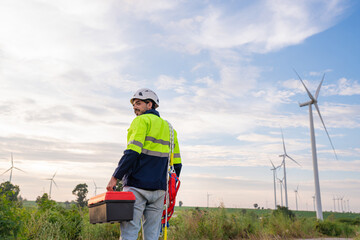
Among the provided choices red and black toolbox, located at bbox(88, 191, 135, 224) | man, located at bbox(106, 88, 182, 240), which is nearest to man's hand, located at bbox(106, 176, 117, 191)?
man, located at bbox(106, 88, 182, 240)

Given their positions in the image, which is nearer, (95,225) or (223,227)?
(95,225)

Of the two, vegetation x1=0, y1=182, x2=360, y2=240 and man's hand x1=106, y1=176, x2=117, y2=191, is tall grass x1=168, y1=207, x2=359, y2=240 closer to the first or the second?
vegetation x1=0, y1=182, x2=360, y2=240

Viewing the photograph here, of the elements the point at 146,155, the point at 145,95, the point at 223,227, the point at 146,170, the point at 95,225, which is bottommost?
the point at 223,227

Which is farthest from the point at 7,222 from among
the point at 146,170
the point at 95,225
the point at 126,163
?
the point at 95,225

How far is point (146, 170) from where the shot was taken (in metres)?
4.47

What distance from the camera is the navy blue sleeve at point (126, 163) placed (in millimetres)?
4234

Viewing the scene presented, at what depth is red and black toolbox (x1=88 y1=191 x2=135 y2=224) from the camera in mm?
4008

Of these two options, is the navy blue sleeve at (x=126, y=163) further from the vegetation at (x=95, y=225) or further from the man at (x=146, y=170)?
the vegetation at (x=95, y=225)

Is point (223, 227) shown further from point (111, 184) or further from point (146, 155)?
point (111, 184)

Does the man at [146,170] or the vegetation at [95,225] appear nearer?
the man at [146,170]

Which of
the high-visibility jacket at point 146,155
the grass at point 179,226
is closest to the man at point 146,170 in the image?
the high-visibility jacket at point 146,155

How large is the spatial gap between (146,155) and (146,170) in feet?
0.70

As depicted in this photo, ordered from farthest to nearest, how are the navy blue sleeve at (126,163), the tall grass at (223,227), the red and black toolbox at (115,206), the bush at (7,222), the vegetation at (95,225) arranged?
the tall grass at (223,227)
the vegetation at (95,225)
the bush at (7,222)
the navy blue sleeve at (126,163)
the red and black toolbox at (115,206)

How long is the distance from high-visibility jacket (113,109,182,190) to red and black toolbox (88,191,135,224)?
29 centimetres
